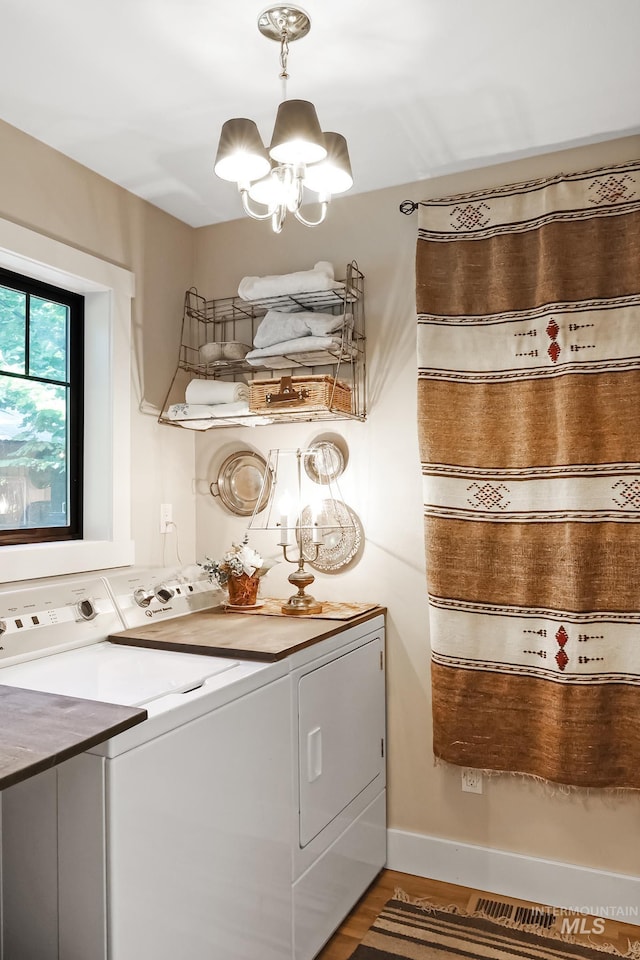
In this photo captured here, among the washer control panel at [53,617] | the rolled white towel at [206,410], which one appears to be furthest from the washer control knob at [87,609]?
the rolled white towel at [206,410]

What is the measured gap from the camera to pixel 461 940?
2148 millimetres

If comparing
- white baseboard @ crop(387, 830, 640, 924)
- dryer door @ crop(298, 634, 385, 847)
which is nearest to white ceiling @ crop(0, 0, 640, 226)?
dryer door @ crop(298, 634, 385, 847)

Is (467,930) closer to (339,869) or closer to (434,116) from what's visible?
(339,869)

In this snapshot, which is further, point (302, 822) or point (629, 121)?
point (629, 121)

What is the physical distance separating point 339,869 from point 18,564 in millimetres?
1346

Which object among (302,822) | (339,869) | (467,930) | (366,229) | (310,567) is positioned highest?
(366,229)

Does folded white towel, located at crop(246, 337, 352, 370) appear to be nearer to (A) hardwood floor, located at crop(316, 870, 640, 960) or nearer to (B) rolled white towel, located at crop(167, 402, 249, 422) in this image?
(B) rolled white towel, located at crop(167, 402, 249, 422)

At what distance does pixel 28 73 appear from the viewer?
6.18ft

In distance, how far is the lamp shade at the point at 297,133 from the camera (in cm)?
147

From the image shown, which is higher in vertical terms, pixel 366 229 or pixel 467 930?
pixel 366 229

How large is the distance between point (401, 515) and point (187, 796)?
4.36 ft

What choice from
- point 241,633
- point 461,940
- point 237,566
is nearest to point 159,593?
point 237,566

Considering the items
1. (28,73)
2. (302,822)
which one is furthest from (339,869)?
(28,73)

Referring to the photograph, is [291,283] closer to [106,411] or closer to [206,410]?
[206,410]
